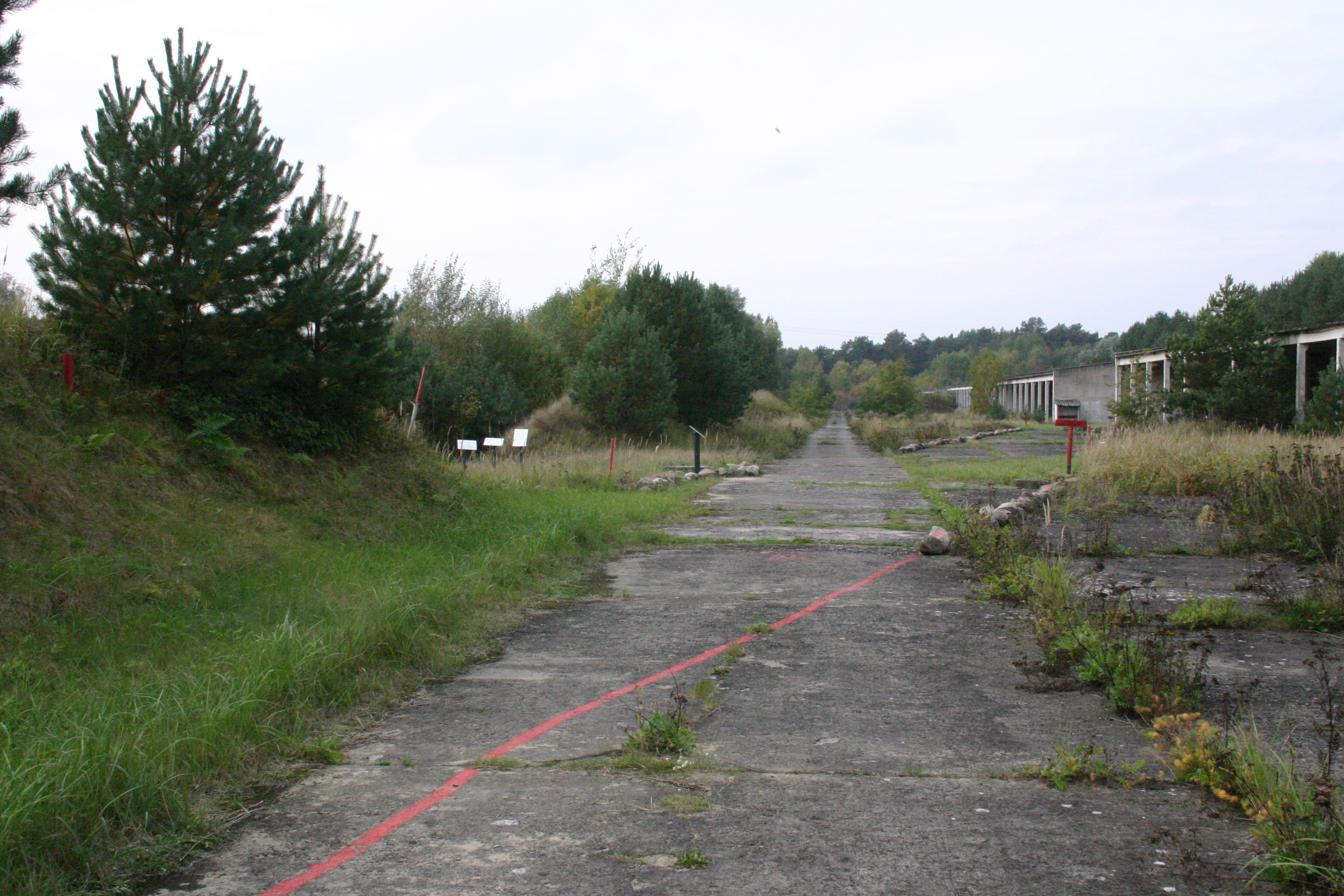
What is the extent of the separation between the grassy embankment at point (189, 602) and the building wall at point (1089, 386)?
184 ft

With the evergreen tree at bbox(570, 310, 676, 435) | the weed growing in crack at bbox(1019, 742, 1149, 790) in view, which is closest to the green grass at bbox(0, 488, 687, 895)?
the weed growing in crack at bbox(1019, 742, 1149, 790)

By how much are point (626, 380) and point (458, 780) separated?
25.3 metres

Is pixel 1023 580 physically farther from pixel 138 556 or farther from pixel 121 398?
pixel 121 398

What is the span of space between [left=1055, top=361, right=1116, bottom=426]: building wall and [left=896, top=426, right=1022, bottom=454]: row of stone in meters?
14.7

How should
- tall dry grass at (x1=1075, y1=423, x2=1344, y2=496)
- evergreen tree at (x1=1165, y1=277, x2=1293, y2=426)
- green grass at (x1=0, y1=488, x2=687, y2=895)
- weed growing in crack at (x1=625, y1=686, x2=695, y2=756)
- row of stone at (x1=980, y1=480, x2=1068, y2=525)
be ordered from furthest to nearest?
evergreen tree at (x1=1165, y1=277, x2=1293, y2=426) < tall dry grass at (x1=1075, y1=423, x2=1344, y2=496) < row of stone at (x1=980, y1=480, x2=1068, y2=525) < weed growing in crack at (x1=625, y1=686, x2=695, y2=756) < green grass at (x1=0, y1=488, x2=687, y2=895)

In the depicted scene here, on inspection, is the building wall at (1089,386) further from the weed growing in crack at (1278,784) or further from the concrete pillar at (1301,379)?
the weed growing in crack at (1278,784)

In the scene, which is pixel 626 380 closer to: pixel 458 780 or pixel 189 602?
pixel 189 602

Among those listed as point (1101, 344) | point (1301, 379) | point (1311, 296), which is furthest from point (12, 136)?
point (1101, 344)

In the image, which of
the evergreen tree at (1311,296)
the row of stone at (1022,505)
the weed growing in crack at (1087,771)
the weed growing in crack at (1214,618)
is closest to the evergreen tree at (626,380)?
the row of stone at (1022,505)

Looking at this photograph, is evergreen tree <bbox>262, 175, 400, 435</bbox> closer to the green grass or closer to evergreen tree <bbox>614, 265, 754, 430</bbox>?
the green grass

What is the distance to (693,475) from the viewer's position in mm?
20875

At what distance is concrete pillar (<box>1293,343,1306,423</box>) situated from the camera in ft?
96.9

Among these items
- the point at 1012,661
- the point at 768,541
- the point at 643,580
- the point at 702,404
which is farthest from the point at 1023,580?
the point at 702,404

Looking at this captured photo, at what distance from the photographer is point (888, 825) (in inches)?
132
